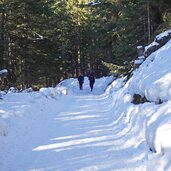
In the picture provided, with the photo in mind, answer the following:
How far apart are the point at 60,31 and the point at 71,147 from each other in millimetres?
45618

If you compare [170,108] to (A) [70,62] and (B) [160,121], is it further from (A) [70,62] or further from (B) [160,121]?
(A) [70,62]

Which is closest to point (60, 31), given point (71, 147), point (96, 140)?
point (96, 140)

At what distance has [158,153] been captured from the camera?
653 cm

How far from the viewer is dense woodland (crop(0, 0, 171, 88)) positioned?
25156 mm

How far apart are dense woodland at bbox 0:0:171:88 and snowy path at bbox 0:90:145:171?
35.6 ft

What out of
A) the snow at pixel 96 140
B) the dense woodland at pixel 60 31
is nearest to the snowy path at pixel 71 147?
the snow at pixel 96 140

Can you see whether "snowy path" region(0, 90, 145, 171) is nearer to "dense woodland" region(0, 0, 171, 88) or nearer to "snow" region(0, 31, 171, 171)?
"snow" region(0, 31, 171, 171)

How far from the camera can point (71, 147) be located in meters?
8.85

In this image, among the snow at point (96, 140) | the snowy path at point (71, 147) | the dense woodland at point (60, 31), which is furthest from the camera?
the dense woodland at point (60, 31)

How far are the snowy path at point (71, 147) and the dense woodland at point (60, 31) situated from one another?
1086cm

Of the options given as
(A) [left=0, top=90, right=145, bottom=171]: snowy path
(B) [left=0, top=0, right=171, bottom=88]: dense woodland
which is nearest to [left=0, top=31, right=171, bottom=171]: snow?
(A) [left=0, top=90, right=145, bottom=171]: snowy path

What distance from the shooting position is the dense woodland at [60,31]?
82.5 ft

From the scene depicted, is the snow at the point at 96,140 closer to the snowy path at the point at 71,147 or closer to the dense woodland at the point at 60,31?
the snowy path at the point at 71,147

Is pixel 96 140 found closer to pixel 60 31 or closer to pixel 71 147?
pixel 71 147
